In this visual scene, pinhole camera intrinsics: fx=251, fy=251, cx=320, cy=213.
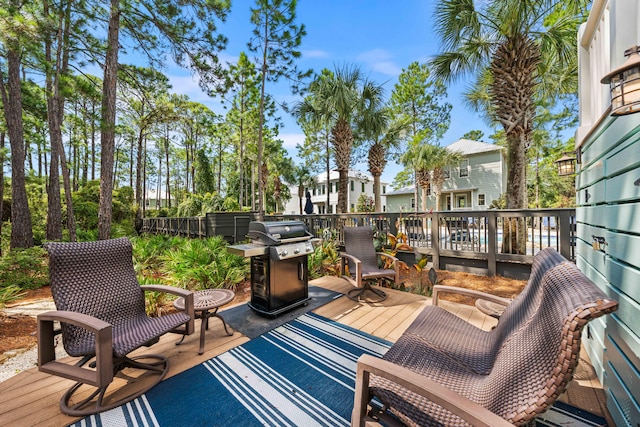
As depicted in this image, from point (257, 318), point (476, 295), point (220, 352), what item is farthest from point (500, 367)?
point (257, 318)

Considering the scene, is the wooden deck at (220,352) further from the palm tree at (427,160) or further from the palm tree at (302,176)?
the palm tree at (302,176)

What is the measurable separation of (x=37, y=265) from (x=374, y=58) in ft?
36.0

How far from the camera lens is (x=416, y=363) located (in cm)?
151

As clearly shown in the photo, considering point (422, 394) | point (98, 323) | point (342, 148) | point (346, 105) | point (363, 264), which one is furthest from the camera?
point (342, 148)

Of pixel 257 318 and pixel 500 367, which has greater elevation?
pixel 500 367

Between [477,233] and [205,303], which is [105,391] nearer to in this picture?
[205,303]

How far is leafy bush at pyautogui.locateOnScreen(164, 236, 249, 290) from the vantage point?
439 centimetres

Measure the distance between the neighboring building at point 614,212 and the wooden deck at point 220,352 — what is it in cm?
15

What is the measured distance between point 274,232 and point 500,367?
2.56 metres

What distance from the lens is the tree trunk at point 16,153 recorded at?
21.5 feet

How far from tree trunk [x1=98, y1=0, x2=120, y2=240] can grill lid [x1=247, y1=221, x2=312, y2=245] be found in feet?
14.7

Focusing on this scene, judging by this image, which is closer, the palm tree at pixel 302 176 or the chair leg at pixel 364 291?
the chair leg at pixel 364 291

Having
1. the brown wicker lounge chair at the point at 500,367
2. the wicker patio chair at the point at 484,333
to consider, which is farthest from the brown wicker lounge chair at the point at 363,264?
the brown wicker lounge chair at the point at 500,367

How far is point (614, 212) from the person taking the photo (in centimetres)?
160
